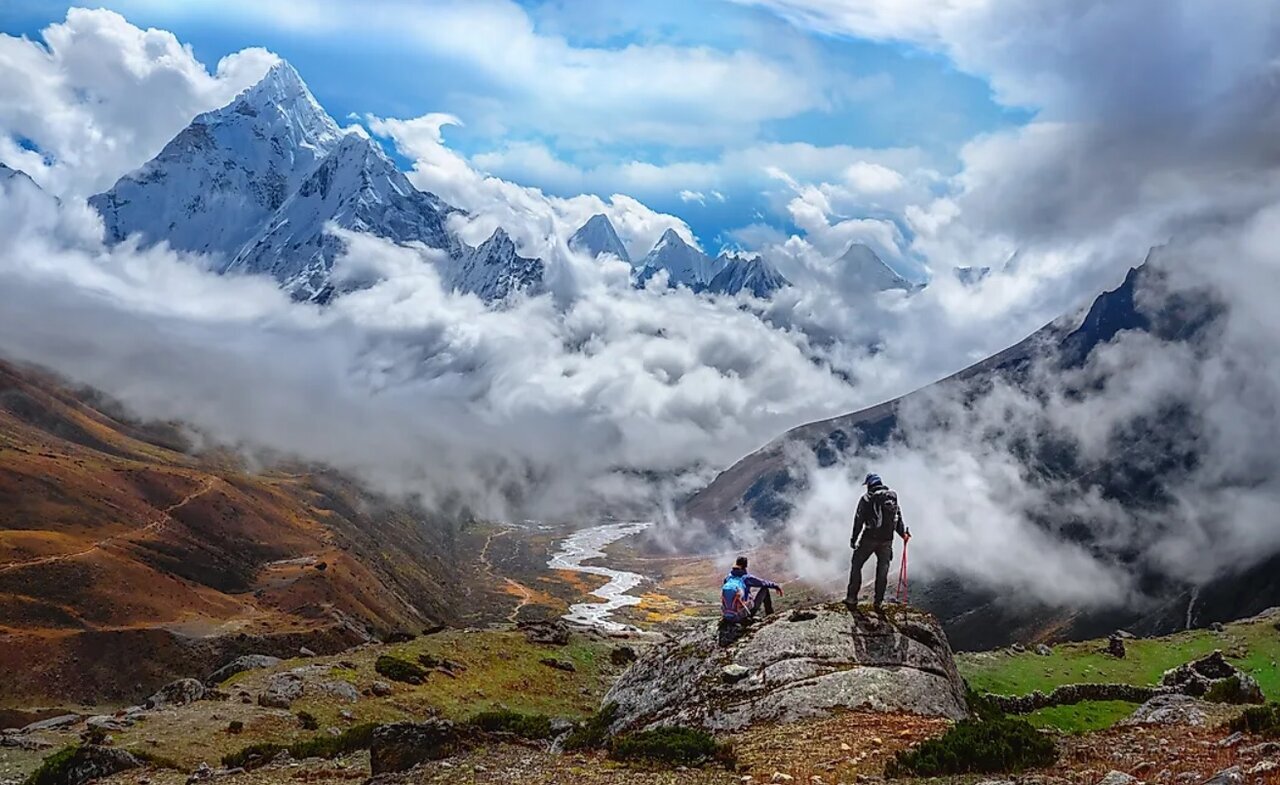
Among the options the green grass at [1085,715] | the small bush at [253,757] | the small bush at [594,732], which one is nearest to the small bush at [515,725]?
the small bush at [594,732]

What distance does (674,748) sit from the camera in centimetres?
2088

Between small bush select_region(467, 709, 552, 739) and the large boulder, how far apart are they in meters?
2.59

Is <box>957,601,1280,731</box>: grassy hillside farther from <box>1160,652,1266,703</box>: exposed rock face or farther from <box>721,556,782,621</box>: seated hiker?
<box>721,556,782,621</box>: seated hiker

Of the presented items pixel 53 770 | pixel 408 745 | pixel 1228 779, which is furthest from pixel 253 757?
pixel 1228 779

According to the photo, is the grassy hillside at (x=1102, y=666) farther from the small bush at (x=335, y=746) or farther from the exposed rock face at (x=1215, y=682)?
the small bush at (x=335, y=746)

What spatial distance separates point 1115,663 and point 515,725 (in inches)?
1765

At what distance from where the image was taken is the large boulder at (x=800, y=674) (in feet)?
78.0

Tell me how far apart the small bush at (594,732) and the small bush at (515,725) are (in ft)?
3.97

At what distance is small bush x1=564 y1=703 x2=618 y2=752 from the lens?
995 inches

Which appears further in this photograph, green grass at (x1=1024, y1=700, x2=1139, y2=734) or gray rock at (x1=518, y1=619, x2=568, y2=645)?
gray rock at (x1=518, y1=619, x2=568, y2=645)

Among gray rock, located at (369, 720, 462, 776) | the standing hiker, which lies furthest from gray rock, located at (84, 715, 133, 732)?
the standing hiker

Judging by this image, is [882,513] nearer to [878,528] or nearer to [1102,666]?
[878,528]

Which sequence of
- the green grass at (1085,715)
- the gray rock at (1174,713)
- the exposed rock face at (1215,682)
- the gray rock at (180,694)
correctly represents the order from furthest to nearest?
1. the gray rock at (180,694)
2. the green grass at (1085,715)
3. the exposed rock face at (1215,682)
4. the gray rock at (1174,713)

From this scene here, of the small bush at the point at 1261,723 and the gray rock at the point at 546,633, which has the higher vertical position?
the gray rock at the point at 546,633
